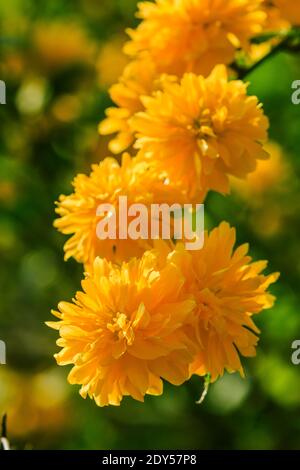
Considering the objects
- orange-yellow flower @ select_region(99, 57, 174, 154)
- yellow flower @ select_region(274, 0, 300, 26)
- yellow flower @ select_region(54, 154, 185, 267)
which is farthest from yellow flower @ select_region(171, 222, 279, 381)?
yellow flower @ select_region(274, 0, 300, 26)

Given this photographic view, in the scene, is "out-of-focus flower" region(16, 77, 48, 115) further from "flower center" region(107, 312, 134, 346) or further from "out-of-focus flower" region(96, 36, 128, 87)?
"flower center" region(107, 312, 134, 346)

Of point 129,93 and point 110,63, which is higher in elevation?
point 129,93

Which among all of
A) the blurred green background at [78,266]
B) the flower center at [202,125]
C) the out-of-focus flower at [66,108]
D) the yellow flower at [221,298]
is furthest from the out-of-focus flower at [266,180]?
the yellow flower at [221,298]

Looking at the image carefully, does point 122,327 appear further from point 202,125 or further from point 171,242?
point 202,125

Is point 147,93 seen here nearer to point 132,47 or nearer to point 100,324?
point 132,47

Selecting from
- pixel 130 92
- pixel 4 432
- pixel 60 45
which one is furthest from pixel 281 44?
pixel 60 45

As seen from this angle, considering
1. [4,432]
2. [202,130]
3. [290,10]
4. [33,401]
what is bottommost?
[33,401]

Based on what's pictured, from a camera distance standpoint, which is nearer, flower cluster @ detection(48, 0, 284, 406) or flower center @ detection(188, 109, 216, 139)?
flower cluster @ detection(48, 0, 284, 406)

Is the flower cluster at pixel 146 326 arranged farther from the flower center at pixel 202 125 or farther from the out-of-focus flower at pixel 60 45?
the out-of-focus flower at pixel 60 45
